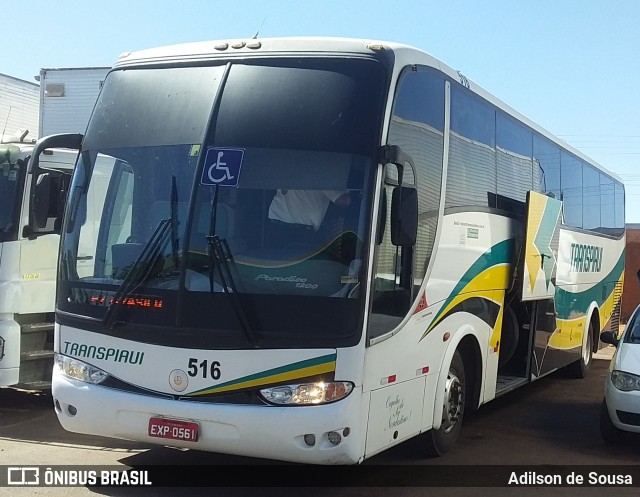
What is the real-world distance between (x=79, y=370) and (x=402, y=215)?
8.73 ft

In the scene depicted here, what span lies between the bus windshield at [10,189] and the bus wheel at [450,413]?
4.65 metres

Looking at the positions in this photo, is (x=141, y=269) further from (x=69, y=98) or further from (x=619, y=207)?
(x=619, y=207)

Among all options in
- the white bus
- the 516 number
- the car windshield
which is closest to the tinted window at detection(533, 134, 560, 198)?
the car windshield

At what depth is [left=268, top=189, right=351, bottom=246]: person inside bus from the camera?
5.58 meters

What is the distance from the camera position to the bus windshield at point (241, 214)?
5.49 m

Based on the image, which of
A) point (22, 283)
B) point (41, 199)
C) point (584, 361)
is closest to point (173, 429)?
point (41, 199)

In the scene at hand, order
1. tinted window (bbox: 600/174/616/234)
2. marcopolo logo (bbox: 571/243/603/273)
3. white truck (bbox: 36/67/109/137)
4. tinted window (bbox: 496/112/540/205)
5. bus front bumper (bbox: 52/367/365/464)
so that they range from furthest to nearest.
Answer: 1. tinted window (bbox: 600/174/616/234)
2. white truck (bbox: 36/67/109/137)
3. marcopolo logo (bbox: 571/243/603/273)
4. tinted window (bbox: 496/112/540/205)
5. bus front bumper (bbox: 52/367/365/464)

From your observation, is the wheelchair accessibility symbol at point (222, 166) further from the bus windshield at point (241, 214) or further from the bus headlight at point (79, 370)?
the bus headlight at point (79, 370)

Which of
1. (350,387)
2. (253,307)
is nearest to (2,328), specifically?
(253,307)

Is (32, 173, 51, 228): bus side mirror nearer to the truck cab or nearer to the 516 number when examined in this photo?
the truck cab

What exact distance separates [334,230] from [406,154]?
822 mm

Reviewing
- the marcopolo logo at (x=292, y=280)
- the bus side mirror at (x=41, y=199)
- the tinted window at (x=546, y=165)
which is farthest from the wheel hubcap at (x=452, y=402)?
the bus side mirror at (x=41, y=199)

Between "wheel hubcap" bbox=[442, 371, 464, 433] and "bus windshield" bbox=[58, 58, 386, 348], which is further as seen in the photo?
"wheel hubcap" bbox=[442, 371, 464, 433]

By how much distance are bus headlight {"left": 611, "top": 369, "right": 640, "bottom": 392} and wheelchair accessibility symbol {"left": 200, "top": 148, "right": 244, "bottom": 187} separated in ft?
14.7
